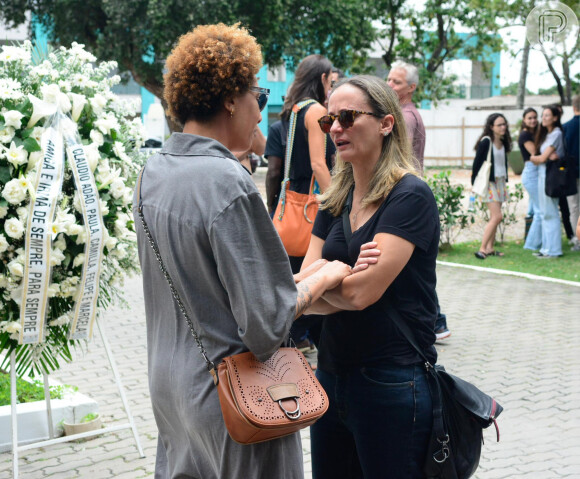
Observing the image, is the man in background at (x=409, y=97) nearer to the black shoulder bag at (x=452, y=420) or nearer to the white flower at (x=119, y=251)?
the white flower at (x=119, y=251)

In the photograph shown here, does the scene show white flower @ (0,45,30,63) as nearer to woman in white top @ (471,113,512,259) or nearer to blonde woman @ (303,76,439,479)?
blonde woman @ (303,76,439,479)

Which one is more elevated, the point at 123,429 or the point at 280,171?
the point at 280,171

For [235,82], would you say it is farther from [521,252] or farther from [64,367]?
[521,252]

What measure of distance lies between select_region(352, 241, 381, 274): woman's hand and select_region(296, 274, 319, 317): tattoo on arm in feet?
0.63

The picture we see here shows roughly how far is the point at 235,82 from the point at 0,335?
234 cm

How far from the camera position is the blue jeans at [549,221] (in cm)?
1136

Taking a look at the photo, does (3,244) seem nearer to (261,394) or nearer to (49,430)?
(49,430)

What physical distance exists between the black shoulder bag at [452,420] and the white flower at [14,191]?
1.95 m

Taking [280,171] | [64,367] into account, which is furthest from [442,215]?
[64,367]

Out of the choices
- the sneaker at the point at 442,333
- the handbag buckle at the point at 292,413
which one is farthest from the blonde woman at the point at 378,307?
the sneaker at the point at 442,333

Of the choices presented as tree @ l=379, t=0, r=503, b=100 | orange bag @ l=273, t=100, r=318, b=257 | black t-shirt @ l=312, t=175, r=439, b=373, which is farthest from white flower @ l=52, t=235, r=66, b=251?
tree @ l=379, t=0, r=503, b=100

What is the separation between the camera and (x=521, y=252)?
12.1 metres

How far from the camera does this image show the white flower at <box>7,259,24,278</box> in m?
3.67

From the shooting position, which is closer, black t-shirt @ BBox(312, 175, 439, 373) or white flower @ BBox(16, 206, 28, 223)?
black t-shirt @ BBox(312, 175, 439, 373)
